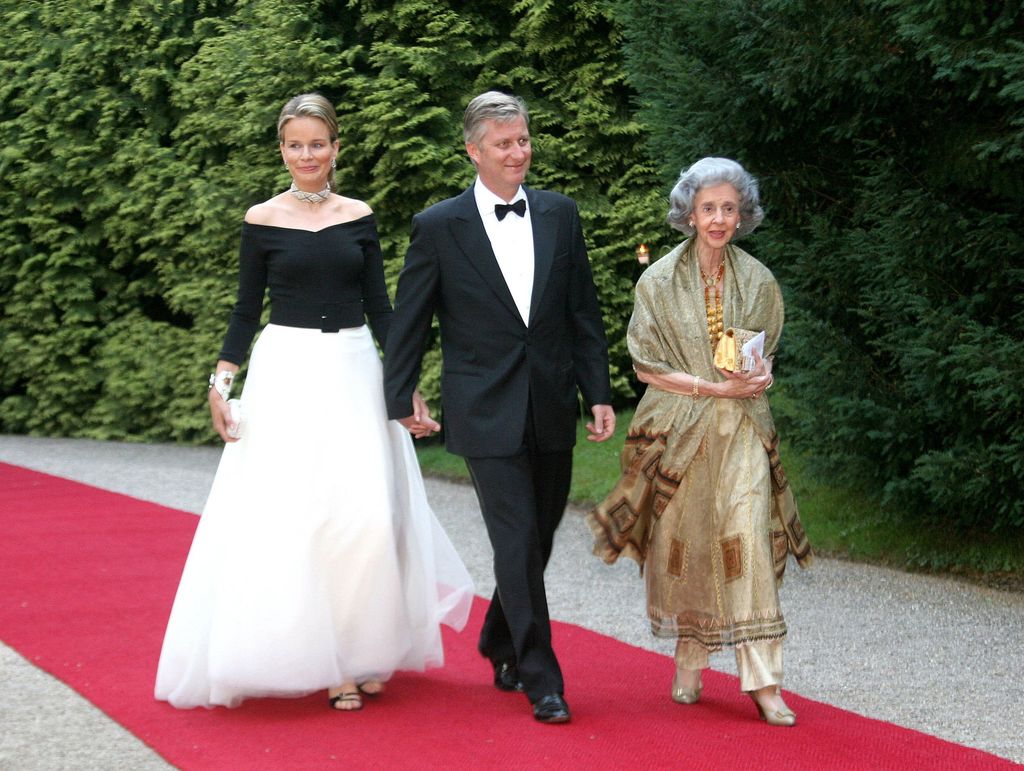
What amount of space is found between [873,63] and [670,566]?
301 cm

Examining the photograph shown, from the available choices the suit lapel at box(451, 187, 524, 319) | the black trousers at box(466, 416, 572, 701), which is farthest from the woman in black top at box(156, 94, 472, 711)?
the suit lapel at box(451, 187, 524, 319)

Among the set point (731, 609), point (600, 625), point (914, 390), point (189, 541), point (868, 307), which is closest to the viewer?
point (731, 609)

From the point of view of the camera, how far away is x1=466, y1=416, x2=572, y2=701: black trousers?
15.6 ft

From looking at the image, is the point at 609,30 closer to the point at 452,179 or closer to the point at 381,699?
the point at 452,179

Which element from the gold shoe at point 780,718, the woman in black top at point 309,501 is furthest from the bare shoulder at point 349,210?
the gold shoe at point 780,718

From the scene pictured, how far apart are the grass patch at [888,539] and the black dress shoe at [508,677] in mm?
3022

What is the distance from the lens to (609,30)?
476 inches

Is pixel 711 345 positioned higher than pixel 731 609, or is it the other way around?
pixel 711 345

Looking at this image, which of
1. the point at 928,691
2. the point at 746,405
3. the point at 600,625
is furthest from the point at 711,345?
the point at 600,625

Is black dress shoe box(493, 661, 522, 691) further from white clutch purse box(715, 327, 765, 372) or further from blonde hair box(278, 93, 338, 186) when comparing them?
blonde hair box(278, 93, 338, 186)

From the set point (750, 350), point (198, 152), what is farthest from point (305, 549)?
point (198, 152)

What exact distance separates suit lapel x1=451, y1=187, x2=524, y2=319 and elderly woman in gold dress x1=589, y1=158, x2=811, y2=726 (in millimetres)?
481

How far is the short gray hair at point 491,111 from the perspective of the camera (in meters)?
4.79

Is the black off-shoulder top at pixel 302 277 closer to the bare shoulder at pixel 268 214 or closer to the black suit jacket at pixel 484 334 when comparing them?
the bare shoulder at pixel 268 214
